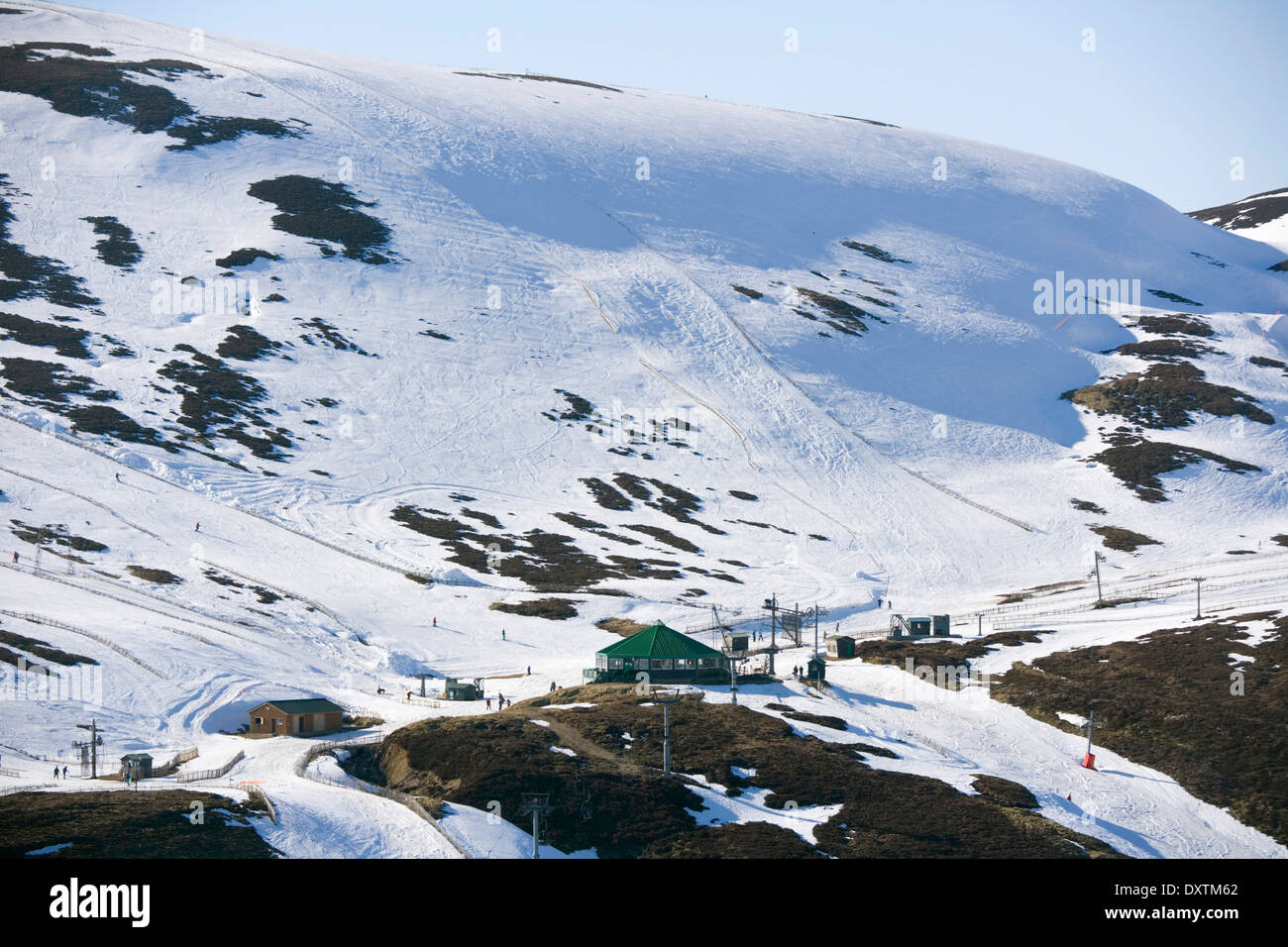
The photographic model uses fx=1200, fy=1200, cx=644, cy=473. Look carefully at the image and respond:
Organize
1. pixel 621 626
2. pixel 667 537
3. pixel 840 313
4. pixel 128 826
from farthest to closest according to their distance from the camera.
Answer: pixel 840 313 → pixel 667 537 → pixel 621 626 → pixel 128 826

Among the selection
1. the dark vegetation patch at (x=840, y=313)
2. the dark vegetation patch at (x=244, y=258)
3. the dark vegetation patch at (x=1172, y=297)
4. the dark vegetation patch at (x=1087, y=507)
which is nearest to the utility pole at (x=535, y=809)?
the dark vegetation patch at (x=1087, y=507)

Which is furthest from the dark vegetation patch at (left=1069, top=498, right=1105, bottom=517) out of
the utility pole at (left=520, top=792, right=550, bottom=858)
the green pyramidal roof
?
the utility pole at (left=520, top=792, right=550, bottom=858)

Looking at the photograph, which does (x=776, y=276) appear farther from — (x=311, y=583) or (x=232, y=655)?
(x=232, y=655)

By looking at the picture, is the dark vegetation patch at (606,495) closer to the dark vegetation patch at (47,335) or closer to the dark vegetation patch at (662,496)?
the dark vegetation patch at (662,496)

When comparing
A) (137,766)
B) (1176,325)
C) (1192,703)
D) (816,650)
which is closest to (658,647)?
(816,650)

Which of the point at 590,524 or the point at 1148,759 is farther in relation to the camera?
the point at 590,524

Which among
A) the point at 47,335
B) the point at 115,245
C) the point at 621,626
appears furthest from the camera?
the point at 115,245

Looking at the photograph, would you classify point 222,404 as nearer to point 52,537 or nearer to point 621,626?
point 52,537
